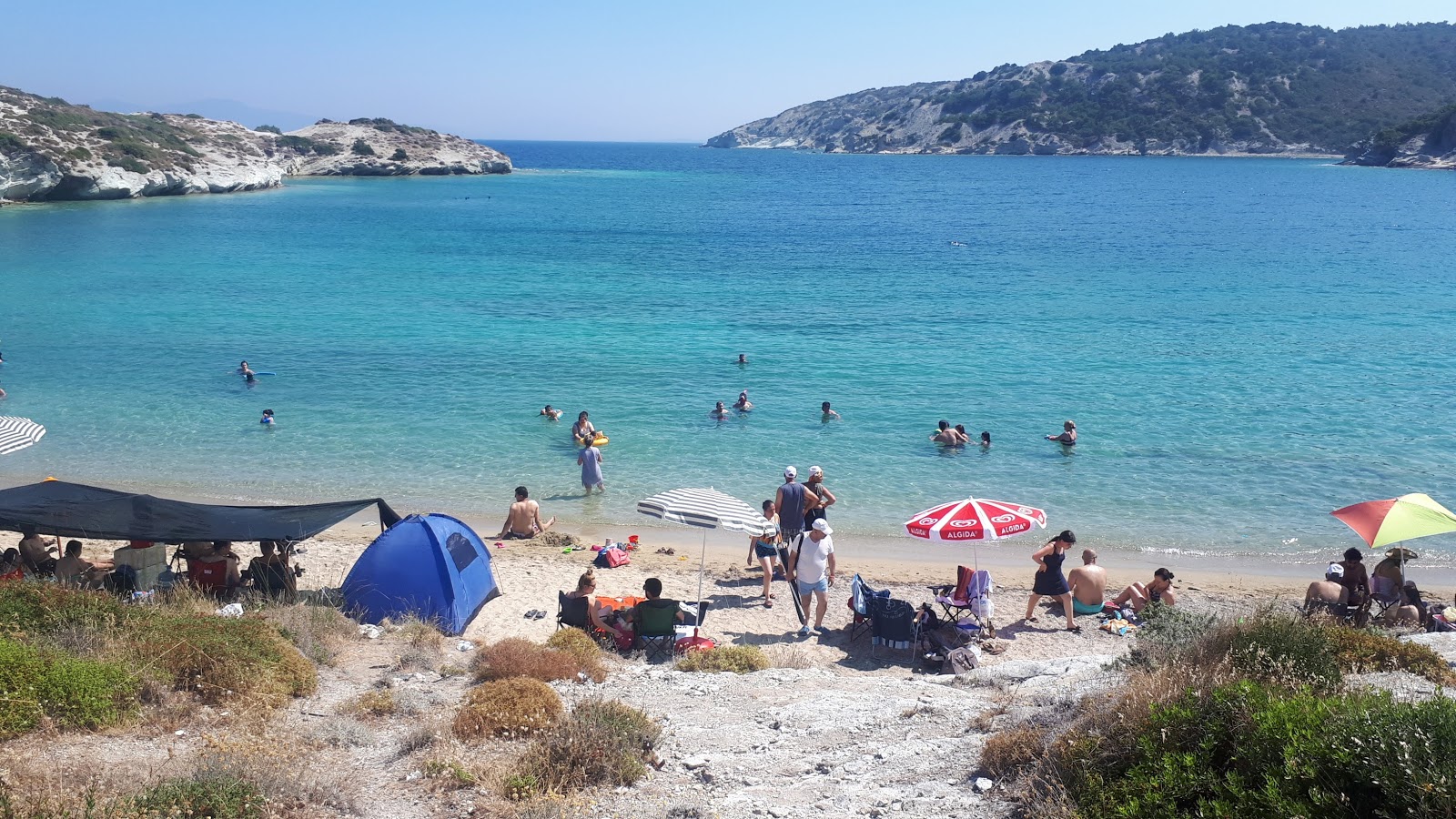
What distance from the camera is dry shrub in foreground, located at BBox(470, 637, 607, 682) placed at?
8508 millimetres

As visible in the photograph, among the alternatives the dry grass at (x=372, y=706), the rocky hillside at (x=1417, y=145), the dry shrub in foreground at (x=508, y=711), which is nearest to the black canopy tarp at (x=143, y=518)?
the dry grass at (x=372, y=706)

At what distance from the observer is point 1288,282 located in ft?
137

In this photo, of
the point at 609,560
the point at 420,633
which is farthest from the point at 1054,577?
the point at 420,633

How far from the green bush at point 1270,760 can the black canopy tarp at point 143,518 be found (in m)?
9.31

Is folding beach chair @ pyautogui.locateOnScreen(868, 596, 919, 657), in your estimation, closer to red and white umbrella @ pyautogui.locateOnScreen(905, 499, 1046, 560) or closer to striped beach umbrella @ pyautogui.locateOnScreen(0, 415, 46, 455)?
red and white umbrella @ pyautogui.locateOnScreen(905, 499, 1046, 560)

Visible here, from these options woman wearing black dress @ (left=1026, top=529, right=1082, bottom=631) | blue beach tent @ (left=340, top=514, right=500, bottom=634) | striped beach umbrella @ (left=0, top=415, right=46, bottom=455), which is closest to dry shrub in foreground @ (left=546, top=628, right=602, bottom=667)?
blue beach tent @ (left=340, top=514, right=500, bottom=634)

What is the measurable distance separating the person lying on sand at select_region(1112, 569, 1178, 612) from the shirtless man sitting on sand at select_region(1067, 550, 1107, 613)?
375 millimetres

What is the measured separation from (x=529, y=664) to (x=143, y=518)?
5.84 meters

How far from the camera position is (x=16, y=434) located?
16062 mm

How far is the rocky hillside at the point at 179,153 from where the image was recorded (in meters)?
70.3

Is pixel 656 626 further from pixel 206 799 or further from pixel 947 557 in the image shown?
pixel 947 557

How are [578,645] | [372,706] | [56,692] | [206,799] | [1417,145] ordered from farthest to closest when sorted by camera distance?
[1417,145]
[578,645]
[372,706]
[56,692]
[206,799]

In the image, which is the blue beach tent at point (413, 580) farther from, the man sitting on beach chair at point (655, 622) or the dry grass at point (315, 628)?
the man sitting on beach chair at point (655, 622)

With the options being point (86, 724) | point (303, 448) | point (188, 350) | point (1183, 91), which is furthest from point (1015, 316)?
point (1183, 91)
